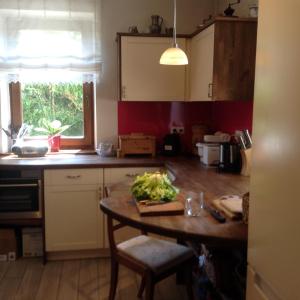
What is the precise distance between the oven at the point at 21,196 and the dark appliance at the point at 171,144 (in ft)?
4.11

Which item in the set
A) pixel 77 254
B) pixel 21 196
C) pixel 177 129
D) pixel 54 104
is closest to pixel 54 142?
pixel 54 104

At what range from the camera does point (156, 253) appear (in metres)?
2.08

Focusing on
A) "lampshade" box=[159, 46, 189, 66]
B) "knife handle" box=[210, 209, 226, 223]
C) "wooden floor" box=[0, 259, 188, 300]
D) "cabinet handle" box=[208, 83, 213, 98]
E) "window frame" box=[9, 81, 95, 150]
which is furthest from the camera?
"window frame" box=[9, 81, 95, 150]

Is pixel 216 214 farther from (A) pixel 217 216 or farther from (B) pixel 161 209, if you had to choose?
(B) pixel 161 209

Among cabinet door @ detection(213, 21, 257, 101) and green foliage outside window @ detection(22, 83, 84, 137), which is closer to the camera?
cabinet door @ detection(213, 21, 257, 101)

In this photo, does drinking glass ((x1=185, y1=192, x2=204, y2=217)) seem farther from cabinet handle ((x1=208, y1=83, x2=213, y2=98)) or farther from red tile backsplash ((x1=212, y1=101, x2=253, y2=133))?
red tile backsplash ((x1=212, y1=101, x2=253, y2=133))

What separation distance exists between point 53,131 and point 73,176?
768mm

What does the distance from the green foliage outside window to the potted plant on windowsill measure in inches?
3.4

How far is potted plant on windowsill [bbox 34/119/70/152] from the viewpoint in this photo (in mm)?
3639

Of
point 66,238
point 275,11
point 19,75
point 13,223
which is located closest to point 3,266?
point 13,223

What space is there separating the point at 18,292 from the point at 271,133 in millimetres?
2342

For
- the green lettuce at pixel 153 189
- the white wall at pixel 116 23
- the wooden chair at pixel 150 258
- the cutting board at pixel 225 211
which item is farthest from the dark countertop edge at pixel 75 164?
the cutting board at pixel 225 211

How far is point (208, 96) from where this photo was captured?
2.84 meters

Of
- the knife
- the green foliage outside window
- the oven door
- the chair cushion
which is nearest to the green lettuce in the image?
the knife
